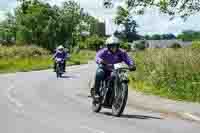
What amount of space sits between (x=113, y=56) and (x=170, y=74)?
27.4ft

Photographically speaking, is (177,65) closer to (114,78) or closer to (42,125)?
(114,78)

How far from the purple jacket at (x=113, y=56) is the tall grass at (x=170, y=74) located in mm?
3822

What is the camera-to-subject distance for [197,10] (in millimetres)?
24281

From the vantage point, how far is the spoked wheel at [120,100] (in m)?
14.8

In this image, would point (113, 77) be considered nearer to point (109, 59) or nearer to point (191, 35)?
point (109, 59)

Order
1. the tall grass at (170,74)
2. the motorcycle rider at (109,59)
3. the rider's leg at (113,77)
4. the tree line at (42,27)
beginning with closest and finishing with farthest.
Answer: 1. the rider's leg at (113,77)
2. the motorcycle rider at (109,59)
3. the tall grass at (170,74)
4. the tree line at (42,27)

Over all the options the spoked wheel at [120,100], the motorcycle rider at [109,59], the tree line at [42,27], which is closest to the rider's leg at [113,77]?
the motorcycle rider at [109,59]

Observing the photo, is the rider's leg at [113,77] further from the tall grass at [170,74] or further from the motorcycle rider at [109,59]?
the tall grass at [170,74]

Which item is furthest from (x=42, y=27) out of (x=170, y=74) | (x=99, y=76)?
(x=99, y=76)

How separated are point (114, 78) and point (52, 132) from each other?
351 centimetres

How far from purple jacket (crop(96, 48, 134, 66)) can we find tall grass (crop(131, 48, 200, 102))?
3.82 meters

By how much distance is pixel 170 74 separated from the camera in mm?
23766

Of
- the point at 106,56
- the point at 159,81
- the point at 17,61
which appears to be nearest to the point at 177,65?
the point at 159,81

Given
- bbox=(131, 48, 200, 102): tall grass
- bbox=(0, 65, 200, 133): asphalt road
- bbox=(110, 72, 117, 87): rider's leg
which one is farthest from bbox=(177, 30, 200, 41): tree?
bbox=(110, 72, 117, 87): rider's leg
